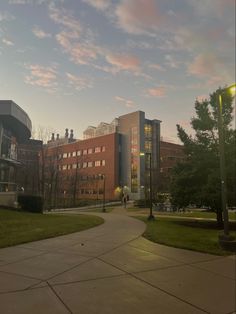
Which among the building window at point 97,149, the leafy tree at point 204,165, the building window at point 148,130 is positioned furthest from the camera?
the building window at point 97,149

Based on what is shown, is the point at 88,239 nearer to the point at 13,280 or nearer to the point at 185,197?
the point at 13,280

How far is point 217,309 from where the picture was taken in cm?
568

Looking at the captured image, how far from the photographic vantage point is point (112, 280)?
686 cm

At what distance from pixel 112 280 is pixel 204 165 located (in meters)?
18.1

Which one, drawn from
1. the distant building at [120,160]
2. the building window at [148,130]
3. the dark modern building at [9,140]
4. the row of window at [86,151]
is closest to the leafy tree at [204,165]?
the dark modern building at [9,140]

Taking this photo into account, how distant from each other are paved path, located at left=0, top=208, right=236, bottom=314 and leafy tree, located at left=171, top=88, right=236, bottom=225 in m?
12.5

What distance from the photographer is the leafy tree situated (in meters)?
22.2

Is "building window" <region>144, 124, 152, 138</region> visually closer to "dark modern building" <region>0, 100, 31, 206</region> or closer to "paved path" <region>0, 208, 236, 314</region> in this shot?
"dark modern building" <region>0, 100, 31, 206</region>

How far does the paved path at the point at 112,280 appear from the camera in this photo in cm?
540

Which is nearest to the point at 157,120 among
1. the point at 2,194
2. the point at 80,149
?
the point at 80,149

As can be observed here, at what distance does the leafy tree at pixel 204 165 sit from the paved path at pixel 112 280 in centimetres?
1252

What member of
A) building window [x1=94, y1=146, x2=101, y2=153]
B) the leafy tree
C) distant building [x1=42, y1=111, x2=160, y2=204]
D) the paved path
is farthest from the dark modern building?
building window [x1=94, y1=146, x2=101, y2=153]

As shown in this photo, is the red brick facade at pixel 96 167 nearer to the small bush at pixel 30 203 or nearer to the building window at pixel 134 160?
the building window at pixel 134 160

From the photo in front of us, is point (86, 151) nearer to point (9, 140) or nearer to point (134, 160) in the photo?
point (134, 160)
